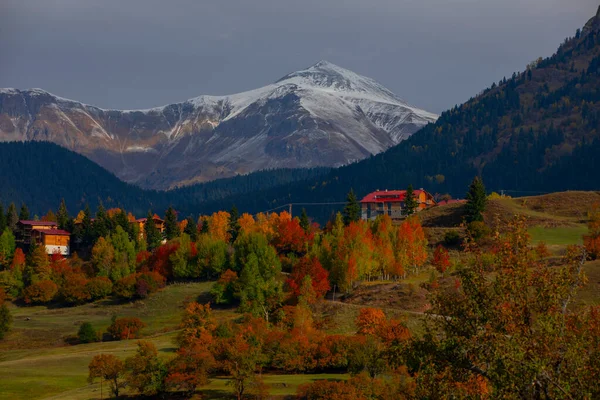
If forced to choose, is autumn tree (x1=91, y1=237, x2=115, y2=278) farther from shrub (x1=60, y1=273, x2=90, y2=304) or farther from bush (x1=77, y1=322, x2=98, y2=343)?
bush (x1=77, y1=322, x2=98, y2=343)

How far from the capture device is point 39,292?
154 metres

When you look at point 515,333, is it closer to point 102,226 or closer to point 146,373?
point 146,373

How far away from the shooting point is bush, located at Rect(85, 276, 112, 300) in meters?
154

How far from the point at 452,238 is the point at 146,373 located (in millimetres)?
85733

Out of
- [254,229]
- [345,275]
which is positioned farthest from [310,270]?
[254,229]

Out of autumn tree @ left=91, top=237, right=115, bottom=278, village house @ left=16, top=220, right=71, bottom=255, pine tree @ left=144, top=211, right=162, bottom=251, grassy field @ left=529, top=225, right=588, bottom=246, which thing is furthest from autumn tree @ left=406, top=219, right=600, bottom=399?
village house @ left=16, top=220, right=71, bottom=255

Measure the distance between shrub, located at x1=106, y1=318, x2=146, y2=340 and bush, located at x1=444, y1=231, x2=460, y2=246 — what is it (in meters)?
67.5

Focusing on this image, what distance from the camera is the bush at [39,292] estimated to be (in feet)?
506

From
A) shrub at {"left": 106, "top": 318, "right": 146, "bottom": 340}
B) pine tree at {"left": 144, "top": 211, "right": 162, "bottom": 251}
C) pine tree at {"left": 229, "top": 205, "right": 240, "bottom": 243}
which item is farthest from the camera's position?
pine tree at {"left": 144, "top": 211, "right": 162, "bottom": 251}

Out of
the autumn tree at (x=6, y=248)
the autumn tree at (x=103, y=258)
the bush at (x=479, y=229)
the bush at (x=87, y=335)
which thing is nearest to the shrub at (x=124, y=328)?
the bush at (x=87, y=335)

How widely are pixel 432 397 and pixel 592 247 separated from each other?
107 metres

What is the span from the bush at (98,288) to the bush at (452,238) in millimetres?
72092

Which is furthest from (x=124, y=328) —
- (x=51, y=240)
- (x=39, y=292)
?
(x=51, y=240)

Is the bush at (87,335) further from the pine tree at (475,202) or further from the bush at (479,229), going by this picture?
the pine tree at (475,202)
